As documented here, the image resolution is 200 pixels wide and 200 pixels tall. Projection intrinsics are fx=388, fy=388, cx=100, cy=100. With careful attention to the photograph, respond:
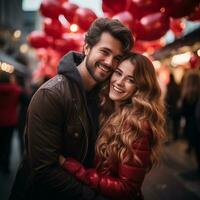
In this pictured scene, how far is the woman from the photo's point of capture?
3.10 m

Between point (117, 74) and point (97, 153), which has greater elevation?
point (117, 74)

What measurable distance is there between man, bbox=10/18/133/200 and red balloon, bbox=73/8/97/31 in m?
3.47

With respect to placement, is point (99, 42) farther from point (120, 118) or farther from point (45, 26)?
point (45, 26)

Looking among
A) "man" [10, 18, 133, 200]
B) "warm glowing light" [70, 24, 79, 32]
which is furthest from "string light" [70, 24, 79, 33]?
"man" [10, 18, 133, 200]

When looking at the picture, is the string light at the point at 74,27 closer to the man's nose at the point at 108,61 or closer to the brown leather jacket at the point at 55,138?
the man's nose at the point at 108,61

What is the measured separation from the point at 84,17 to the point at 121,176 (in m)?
4.20

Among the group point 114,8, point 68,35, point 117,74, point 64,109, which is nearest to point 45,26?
point 68,35

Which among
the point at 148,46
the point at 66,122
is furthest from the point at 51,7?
the point at 66,122

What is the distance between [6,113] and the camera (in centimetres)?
794

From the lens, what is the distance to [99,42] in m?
3.33

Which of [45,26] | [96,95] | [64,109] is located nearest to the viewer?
[64,109]

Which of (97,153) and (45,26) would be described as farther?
(45,26)

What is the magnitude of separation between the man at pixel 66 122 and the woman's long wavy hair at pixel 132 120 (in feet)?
0.41

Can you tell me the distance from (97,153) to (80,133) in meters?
0.30
